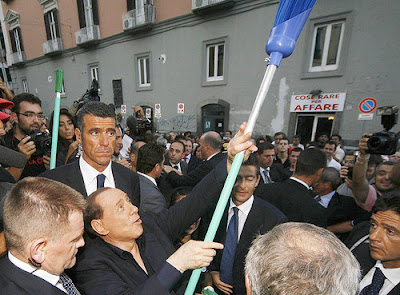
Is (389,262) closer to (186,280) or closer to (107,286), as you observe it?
(186,280)

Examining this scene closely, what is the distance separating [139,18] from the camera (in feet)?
34.5

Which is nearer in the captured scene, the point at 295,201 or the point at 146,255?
the point at 146,255

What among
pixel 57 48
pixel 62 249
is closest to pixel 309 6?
pixel 62 249

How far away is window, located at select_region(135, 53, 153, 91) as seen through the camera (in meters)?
11.3

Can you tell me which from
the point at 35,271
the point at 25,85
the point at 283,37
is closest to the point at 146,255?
the point at 35,271

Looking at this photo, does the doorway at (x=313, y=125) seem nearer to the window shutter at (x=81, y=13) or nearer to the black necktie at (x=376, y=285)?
the black necktie at (x=376, y=285)

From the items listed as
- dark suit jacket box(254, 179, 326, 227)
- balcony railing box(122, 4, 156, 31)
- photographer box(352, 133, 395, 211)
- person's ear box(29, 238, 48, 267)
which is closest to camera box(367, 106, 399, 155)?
photographer box(352, 133, 395, 211)

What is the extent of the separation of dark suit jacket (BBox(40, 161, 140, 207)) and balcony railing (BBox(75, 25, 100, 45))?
44.6 feet

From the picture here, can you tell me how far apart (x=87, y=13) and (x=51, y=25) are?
4.36 metres

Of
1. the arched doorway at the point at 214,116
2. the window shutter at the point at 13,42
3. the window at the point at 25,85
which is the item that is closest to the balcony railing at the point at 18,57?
the window shutter at the point at 13,42

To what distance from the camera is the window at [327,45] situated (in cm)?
690

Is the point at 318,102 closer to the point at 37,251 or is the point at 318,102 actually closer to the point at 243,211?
the point at 243,211

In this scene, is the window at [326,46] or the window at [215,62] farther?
the window at [215,62]

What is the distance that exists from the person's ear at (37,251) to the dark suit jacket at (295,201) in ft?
6.37
